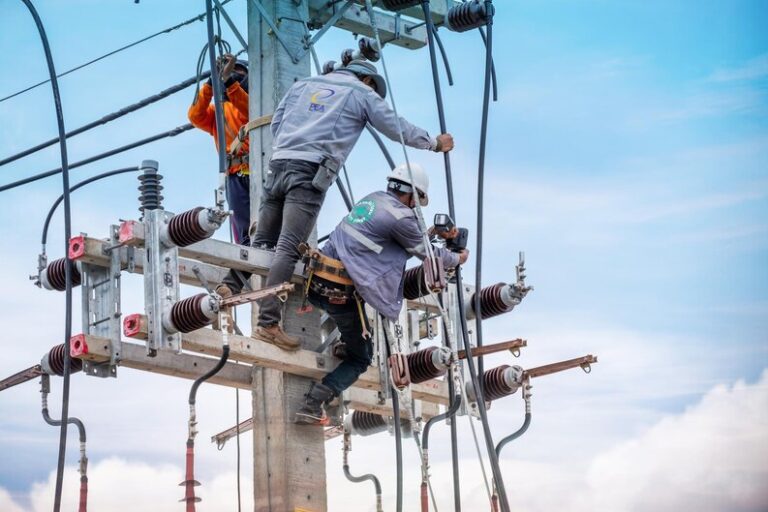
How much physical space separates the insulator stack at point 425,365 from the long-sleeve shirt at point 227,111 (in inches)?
92.6

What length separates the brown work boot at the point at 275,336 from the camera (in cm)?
1004

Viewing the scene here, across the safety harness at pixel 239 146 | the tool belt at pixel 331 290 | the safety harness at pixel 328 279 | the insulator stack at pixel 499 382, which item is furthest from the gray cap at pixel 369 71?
the insulator stack at pixel 499 382

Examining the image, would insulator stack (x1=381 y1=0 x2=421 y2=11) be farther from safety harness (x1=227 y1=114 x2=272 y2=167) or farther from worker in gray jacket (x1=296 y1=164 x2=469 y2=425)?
worker in gray jacket (x1=296 y1=164 x2=469 y2=425)

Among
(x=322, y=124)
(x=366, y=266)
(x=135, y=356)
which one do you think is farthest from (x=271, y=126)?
(x=135, y=356)

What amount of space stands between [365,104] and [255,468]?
7.86ft

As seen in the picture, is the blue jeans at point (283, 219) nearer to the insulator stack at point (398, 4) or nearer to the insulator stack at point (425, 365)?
the insulator stack at point (425, 365)

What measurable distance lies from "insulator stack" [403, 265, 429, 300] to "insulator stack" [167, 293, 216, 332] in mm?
1694

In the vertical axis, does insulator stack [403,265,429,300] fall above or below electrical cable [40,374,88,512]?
above

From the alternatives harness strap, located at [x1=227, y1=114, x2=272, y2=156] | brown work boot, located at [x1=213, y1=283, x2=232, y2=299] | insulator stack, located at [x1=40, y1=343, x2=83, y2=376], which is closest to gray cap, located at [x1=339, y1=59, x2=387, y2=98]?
harness strap, located at [x1=227, y1=114, x2=272, y2=156]

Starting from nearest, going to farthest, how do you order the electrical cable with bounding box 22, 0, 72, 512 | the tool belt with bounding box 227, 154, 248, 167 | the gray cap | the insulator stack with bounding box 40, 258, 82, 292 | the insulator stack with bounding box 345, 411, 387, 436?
the electrical cable with bounding box 22, 0, 72, 512 < the insulator stack with bounding box 40, 258, 82, 292 < the gray cap < the tool belt with bounding box 227, 154, 248, 167 < the insulator stack with bounding box 345, 411, 387, 436

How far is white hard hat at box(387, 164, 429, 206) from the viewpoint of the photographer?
1040 centimetres

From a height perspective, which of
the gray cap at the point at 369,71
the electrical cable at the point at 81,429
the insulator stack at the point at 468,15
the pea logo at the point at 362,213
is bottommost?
the electrical cable at the point at 81,429

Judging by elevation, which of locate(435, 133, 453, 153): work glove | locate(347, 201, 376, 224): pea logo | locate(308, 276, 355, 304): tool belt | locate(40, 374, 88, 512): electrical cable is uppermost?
locate(435, 133, 453, 153): work glove

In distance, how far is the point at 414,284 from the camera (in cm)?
1068
